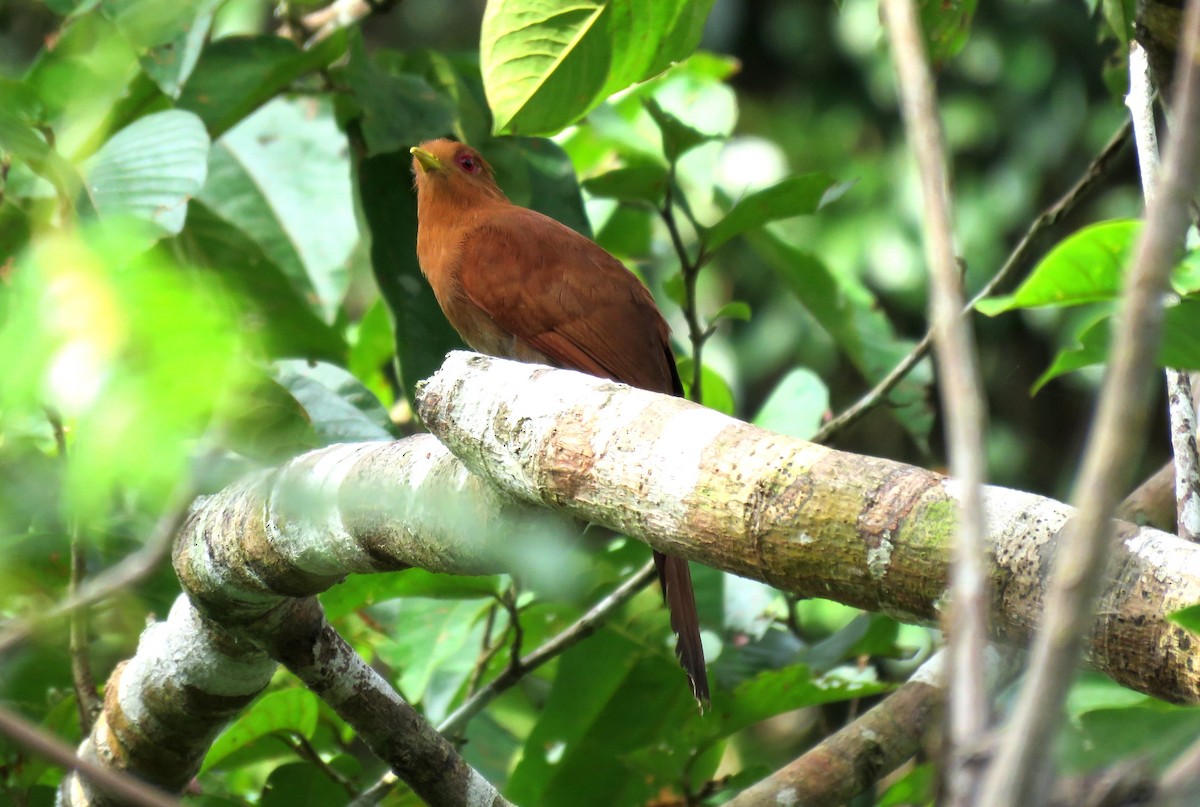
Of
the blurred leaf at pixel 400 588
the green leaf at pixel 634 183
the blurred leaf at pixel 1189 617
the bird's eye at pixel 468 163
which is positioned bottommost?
the blurred leaf at pixel 400 588

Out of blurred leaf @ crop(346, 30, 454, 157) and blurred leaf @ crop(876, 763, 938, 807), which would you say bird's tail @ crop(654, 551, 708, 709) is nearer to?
blurred leaf @ crop(876, 763, 938, 807)

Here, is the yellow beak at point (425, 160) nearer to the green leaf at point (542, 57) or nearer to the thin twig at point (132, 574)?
the green leaf at point (542, 57)

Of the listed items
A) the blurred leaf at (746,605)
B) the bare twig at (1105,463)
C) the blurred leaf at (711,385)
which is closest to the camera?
the bare twig at (1105,463)

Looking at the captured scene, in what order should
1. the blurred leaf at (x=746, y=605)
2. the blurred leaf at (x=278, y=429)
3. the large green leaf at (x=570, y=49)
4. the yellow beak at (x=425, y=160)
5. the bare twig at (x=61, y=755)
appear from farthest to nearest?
the yellow beak at (x=425, y=160), the blurred leaf at (x=746, y=605), the large green leaf at (x=570, y=49), the blurred leaf at (x=278, y=429), the bare twig at (x=61, y=755)

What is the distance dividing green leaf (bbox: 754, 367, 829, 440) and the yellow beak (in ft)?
3.26

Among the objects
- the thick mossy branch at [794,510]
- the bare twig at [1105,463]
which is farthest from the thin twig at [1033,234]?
the bare twig at [1105,463]

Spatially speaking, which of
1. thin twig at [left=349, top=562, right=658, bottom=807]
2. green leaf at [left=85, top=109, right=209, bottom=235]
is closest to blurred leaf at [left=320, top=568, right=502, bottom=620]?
thin twig at [left=349, top=562, right=658, bottom=807]

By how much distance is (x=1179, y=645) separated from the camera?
0.95 metres

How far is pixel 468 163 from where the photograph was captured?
3.08m

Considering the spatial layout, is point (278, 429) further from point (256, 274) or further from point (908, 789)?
point (908, 789)

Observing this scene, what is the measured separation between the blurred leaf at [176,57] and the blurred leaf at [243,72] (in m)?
0.21

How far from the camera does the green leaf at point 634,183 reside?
238 cm

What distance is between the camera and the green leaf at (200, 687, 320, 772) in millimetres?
1979

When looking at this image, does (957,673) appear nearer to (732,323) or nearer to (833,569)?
(833,569)
